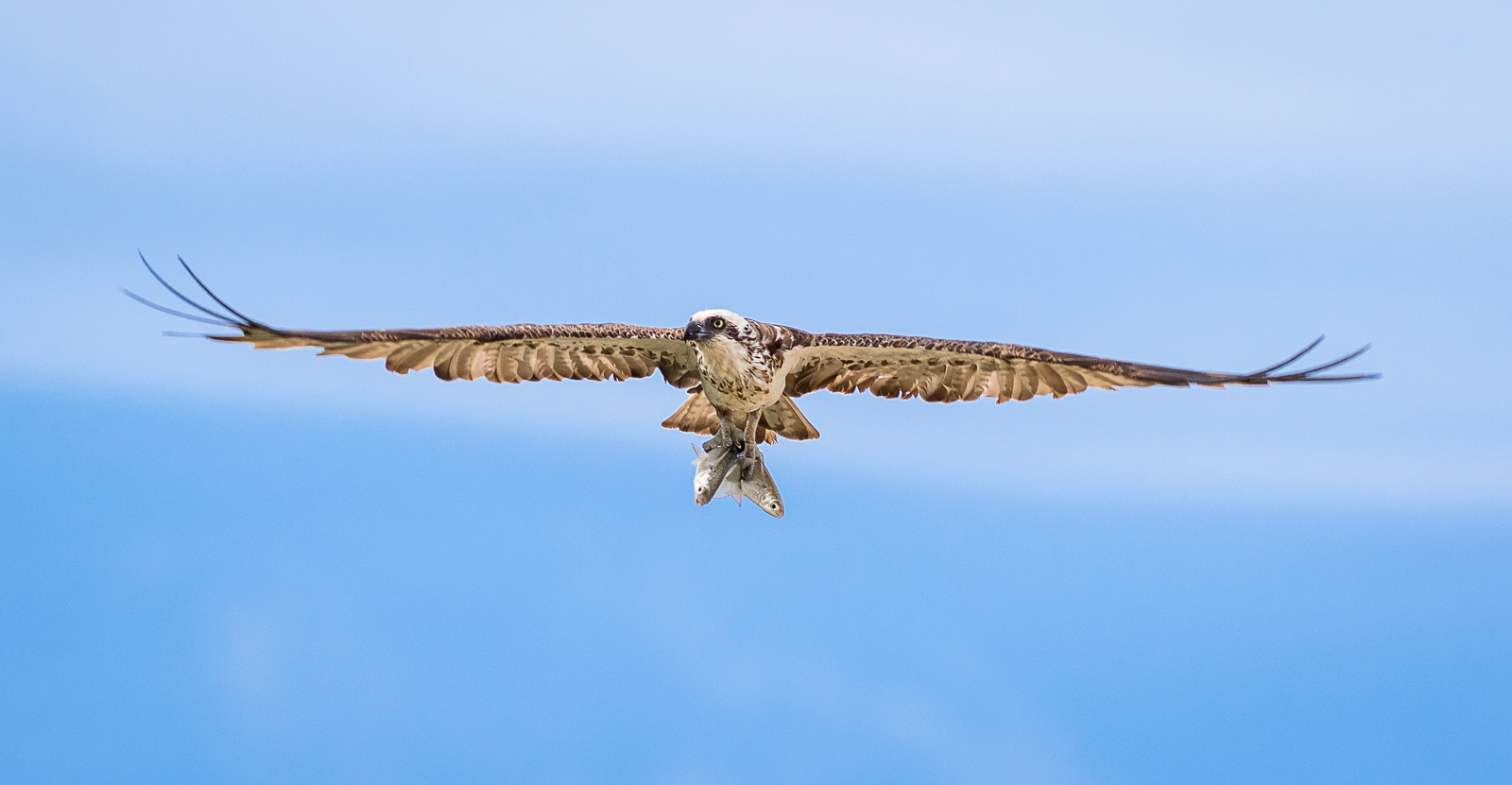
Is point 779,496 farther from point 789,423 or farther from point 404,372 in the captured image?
point 404,372

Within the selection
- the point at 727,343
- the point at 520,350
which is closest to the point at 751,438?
the point at 727,343

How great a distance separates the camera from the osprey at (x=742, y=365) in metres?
14.9

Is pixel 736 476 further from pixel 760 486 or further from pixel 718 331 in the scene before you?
pixel 718 331

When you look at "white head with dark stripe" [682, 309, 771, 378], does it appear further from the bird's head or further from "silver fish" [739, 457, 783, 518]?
"silver fish" [739, 457, 783, 518]

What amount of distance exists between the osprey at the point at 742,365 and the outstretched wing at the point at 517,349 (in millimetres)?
13

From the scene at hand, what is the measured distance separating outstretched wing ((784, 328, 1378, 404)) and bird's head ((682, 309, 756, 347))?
29.1 inches

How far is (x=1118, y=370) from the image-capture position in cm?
1482

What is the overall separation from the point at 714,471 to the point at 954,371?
117 inches

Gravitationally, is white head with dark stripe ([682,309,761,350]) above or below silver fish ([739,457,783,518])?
above

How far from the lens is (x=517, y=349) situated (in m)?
15.9

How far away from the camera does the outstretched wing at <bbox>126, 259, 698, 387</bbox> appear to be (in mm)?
14648

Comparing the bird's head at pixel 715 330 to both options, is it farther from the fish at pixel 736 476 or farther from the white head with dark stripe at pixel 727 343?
the fish at pixel 736 476

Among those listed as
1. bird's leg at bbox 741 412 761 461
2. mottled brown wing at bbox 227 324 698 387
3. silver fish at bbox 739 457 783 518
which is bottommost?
silver fish at bbox 739 457 783 518

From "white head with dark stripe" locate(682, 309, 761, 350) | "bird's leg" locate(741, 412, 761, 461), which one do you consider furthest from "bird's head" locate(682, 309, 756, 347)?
"bird's leg" locate(741, 412, 761, 461)
